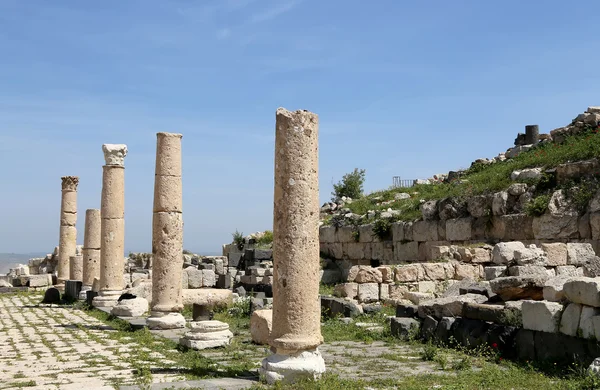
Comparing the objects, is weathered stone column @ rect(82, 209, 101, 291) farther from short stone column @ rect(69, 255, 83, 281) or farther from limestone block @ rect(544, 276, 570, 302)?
limestone block @ rect(544, 276, 570, 302)

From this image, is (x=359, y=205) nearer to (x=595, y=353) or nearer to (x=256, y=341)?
(x=256, y=341)

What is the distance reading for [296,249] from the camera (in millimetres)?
8352

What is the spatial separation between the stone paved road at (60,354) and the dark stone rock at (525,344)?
15.5 ft

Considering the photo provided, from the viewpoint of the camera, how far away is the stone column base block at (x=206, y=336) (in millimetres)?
11305

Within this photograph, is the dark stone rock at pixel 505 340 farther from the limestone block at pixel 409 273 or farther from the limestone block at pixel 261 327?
the limestone block at pixel 409 273

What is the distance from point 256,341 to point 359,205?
1619 centimetres

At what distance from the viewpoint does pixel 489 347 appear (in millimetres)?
9828

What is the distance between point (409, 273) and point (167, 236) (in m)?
6.47

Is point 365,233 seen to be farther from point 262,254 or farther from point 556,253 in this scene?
point 556,253

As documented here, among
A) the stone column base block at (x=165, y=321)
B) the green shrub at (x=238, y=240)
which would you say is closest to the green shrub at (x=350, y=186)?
the green shrub at (x=238, y=240)

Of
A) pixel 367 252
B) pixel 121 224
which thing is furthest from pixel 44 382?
pixel 367 252

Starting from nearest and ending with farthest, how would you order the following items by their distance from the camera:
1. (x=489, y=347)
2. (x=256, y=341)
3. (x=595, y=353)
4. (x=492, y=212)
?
1. (x=595, y=353)
2. (x=489, y=347)
3. (x=256, y=341)
4. (x=492, y=212)

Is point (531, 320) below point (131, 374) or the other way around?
the other way around

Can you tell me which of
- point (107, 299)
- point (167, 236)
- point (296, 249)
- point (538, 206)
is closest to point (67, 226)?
point (107, 299)
